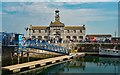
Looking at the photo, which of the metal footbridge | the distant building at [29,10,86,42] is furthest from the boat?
the distant building at [29,10,86,42]

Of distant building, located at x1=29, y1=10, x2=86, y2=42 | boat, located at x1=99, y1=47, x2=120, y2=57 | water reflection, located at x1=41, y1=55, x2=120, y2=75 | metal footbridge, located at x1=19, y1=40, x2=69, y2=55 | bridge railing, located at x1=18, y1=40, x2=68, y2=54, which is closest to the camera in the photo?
water reflection, located at x1=41, y1=55, x2=120, y2=75

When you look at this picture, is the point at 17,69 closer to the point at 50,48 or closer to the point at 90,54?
the point at 50,48

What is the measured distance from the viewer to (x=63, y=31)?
2874 inches

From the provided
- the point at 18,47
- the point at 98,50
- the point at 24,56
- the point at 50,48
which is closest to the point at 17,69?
the point at 18,47

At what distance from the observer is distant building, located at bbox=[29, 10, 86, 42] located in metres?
72.7

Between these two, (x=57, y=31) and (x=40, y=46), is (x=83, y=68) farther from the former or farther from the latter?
(x=57, y=31)

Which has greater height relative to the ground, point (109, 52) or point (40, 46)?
point (40, 46)

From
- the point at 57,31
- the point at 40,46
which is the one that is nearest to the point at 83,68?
the point at 40,46

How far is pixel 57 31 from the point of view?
7294 centimetres

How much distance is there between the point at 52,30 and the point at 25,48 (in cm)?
3318

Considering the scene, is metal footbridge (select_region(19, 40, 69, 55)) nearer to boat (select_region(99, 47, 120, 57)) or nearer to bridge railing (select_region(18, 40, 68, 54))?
bridge railing (select_region(18, 40, 68, 54))

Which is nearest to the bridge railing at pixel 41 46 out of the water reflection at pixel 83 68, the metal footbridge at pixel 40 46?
the metal footbridge at pixel 40 46

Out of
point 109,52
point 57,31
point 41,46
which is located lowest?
point 109,52

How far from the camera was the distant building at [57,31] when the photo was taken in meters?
72.7
